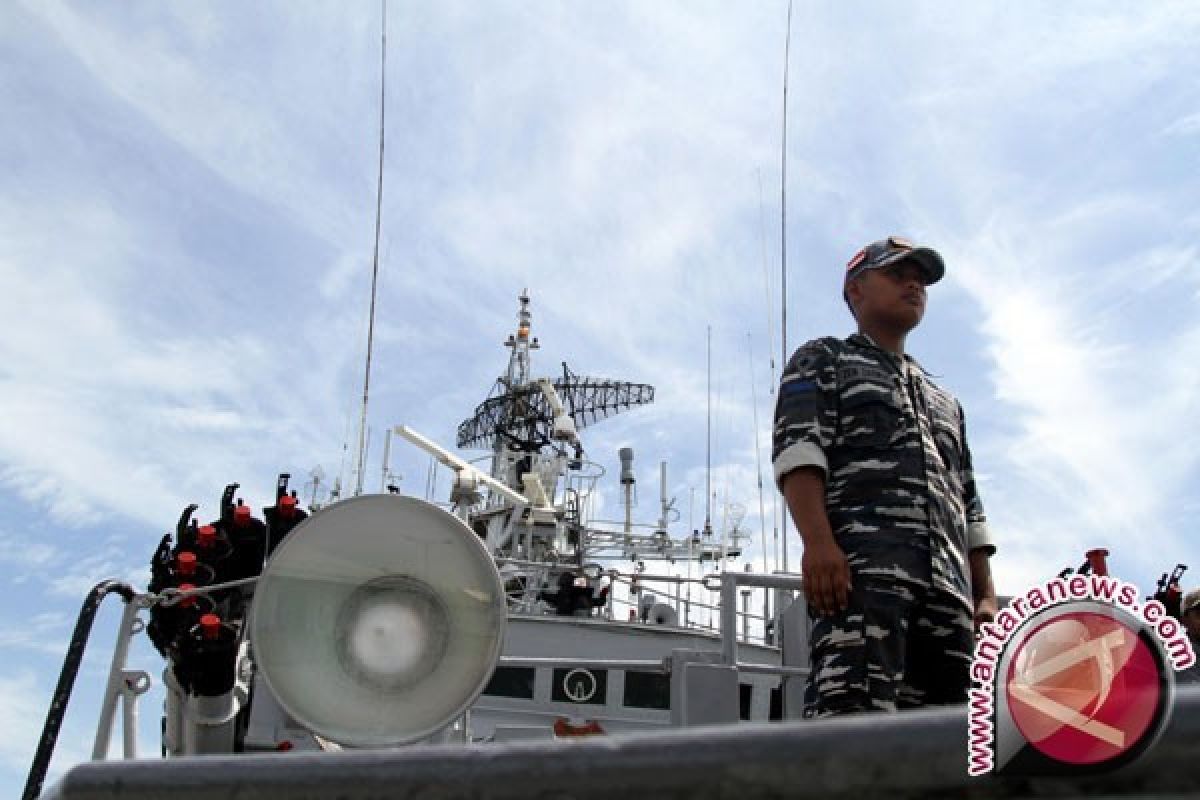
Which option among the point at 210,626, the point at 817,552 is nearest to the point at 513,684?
the point at 210,626

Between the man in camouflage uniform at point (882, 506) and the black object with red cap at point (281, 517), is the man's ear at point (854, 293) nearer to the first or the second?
the man in camouflage uniform at point (882, 506)

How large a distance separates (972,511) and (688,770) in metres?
2.26

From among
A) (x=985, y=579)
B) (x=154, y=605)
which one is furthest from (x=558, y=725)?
(x=985, y=579)

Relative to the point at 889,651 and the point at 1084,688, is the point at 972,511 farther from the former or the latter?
the point at 1084,688

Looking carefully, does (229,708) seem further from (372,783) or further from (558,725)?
(372,783)

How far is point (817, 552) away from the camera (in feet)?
7.95

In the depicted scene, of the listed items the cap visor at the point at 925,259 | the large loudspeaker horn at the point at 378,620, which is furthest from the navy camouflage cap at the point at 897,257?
the large loudspeaker horn at the point at 378,620

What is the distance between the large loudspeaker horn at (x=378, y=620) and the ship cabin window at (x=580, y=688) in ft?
20.8

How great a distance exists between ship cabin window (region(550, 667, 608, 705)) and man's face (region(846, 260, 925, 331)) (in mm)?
6712

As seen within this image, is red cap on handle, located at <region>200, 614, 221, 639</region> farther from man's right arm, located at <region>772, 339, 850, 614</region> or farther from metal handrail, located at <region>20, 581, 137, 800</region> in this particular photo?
man's right arm, located at <region>772, 339, 850, 614</region>

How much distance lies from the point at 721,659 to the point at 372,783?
275cm

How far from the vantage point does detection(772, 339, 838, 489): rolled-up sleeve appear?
2576 mm

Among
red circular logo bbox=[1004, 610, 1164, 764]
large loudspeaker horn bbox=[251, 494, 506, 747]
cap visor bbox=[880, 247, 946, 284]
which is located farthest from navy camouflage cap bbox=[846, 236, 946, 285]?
red circular logo bbox=[1004, 610, 1164, 764]

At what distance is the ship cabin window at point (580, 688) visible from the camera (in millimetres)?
9125
